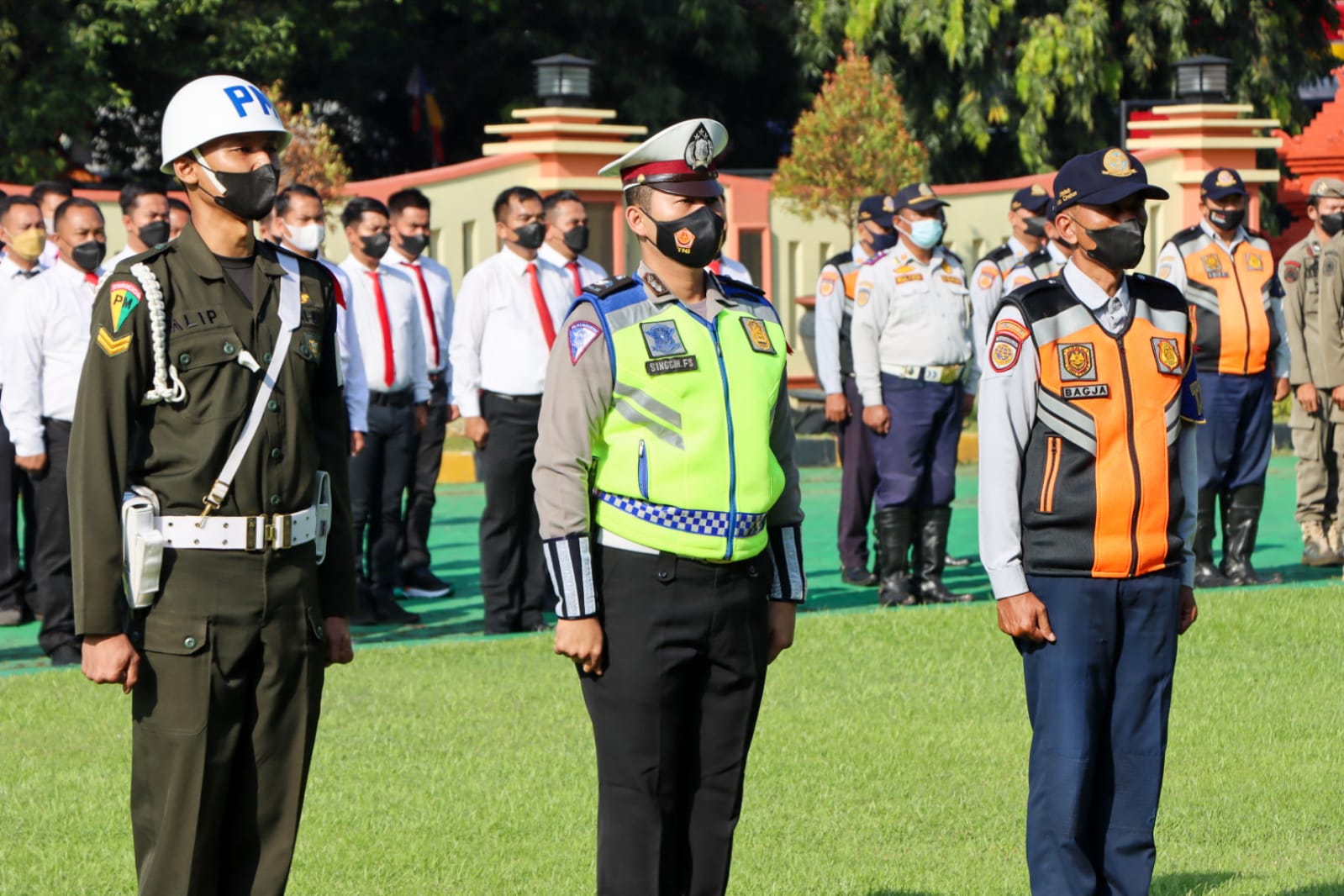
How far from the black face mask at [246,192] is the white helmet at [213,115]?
0.09 m

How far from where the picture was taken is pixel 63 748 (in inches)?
328

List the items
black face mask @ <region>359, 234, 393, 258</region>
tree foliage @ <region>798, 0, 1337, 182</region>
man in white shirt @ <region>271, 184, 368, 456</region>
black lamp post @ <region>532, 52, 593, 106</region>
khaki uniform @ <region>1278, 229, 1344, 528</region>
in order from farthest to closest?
1. tree foliage @ <region>798, 0, 1337, 182</region>
2. black lamp post @ <region>532, 52, 593, 106</region>
3. khaki uniform @ <region>1278, 229, 1344, 528</region>
4. black face mask @ <region>359, 234, 393, 258</region>
5. man in white shirt @ <region>271, 184, 368, 456</region>

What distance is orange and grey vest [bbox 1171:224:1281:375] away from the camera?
11.8 meters

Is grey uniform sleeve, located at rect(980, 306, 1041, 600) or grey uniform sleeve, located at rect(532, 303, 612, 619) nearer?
grey uniform sleeve, located at rect(532, 303, 612, 619)

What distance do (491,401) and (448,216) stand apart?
32.4ft

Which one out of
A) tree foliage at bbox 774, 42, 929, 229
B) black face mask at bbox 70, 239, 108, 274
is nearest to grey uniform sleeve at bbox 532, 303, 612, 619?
black face mask at bbox 70, 239, 108, 274

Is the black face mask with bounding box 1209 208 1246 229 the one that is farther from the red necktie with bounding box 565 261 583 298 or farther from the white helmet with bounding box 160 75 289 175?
the white helmet with bounding box 160 75 289 175

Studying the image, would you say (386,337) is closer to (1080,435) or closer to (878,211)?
(878,211)

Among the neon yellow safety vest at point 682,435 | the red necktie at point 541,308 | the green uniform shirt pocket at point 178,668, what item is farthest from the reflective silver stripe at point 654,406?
the red necktie at point 541,308

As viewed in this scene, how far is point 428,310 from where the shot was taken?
12.0 m

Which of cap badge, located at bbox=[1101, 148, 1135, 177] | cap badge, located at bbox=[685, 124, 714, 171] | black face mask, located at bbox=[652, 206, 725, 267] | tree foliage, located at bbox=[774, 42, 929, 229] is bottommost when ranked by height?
black face mask, located at bbox=[652, 206, 725, 267]

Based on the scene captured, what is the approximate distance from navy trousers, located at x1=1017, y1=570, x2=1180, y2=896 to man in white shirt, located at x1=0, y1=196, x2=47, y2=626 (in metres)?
6.27

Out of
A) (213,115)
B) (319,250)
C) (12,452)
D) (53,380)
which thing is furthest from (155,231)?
(213,115)

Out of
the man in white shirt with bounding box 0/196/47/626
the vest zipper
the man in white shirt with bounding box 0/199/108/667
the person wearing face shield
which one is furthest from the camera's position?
the person wearing face shield
